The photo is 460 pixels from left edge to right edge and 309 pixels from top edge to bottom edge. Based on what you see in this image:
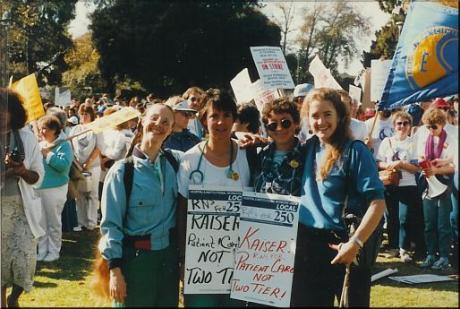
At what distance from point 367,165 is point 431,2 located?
2.41 feet

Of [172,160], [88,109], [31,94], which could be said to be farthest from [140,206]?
[88,109]

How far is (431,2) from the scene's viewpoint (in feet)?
6.95

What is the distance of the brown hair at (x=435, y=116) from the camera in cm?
196

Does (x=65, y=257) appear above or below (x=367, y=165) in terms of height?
below

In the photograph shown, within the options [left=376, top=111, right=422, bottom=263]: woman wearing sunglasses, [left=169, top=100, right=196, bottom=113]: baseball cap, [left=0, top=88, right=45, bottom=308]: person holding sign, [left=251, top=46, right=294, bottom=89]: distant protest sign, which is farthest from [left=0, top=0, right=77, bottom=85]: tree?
[left=251, top=46, right=294, bottom=89]: distant protest sign

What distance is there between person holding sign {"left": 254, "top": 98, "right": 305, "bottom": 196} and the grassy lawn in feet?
2.05

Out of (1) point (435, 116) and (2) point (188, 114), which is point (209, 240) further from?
(2) point (188, 114)

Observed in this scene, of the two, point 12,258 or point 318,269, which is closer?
point 318,269

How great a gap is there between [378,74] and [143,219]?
5.27 ft

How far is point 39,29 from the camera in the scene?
4.14 metres

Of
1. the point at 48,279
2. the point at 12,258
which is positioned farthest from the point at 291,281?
the point at 48,279

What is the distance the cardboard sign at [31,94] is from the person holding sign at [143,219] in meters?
2.53

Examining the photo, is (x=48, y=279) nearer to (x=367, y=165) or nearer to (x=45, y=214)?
(x=45, y=214)

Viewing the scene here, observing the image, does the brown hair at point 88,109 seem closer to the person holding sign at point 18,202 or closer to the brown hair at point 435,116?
the person holding sign at point 18,202
